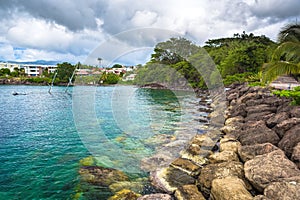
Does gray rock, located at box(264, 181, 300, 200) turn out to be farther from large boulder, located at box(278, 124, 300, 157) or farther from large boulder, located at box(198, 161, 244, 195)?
large boulder, located at box(278, 124, 300, 157)

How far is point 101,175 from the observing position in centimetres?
582

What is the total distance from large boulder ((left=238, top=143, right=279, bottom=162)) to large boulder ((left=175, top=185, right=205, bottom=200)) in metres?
1.66

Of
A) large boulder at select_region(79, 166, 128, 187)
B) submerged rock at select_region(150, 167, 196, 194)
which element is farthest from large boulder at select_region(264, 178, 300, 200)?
large boulder at select_region(79, 166, 128, 187)

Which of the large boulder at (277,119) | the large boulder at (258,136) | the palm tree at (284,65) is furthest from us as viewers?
the palm tree at (284,65)

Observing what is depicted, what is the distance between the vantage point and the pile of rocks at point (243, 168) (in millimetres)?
3992

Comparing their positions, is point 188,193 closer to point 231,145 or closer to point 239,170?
point 239,170

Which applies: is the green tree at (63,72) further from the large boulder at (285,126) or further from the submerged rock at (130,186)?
the large boulder at (285,126)

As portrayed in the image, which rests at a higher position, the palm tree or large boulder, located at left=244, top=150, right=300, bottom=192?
the palm tree

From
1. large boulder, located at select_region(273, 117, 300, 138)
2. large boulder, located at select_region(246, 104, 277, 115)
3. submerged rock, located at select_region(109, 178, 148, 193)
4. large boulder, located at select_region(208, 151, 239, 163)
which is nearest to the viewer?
submerged rock, located at select_region(109, 178, 148, 193)

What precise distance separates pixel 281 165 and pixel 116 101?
55.8ft

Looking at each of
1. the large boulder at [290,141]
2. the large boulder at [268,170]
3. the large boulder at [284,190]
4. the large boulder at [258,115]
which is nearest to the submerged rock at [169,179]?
the large boulder at [268,170]

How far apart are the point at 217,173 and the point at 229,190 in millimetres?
887

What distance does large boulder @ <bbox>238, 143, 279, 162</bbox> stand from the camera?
535 centimetres

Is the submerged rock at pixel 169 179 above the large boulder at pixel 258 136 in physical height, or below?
below
